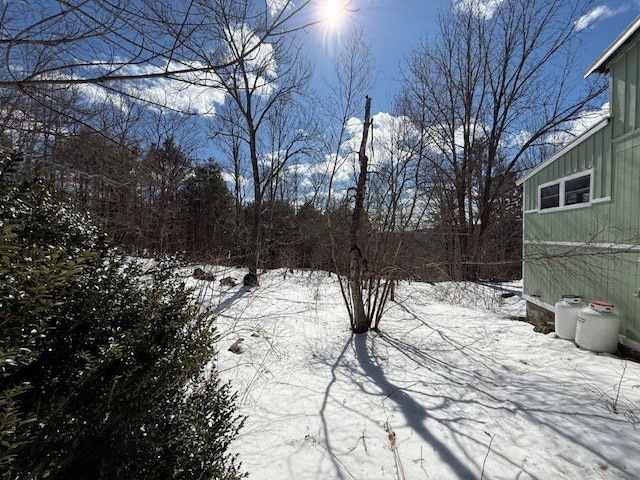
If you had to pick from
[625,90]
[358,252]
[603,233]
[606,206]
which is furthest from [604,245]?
[358,252]

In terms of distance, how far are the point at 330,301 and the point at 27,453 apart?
25.3ft

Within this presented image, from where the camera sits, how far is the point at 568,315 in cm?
530

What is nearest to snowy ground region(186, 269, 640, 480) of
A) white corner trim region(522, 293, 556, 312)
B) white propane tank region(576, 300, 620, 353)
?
white propane tank region(576, 300, 620, 353)

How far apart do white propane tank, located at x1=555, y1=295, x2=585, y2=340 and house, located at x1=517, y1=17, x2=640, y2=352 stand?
22 cm

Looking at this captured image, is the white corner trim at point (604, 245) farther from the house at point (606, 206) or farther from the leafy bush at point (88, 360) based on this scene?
the leafy bush at point (88, 360)

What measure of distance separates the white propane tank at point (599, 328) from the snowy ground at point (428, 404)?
0.21 meters

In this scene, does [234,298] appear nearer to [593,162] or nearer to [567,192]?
[567,192]

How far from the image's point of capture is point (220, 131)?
11016mm

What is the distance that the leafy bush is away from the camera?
0.81 metres

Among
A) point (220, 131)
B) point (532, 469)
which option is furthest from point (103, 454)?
point (220, 131)

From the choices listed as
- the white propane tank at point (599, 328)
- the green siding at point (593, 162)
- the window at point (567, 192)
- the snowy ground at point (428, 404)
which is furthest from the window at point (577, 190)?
the snowy ground at point (428, 404)

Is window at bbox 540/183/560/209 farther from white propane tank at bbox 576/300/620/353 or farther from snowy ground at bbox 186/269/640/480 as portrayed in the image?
snowy ground at bbox 186/269/640/480

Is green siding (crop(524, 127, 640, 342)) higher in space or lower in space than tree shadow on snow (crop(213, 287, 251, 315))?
higher

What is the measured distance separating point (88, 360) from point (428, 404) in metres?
3.10
